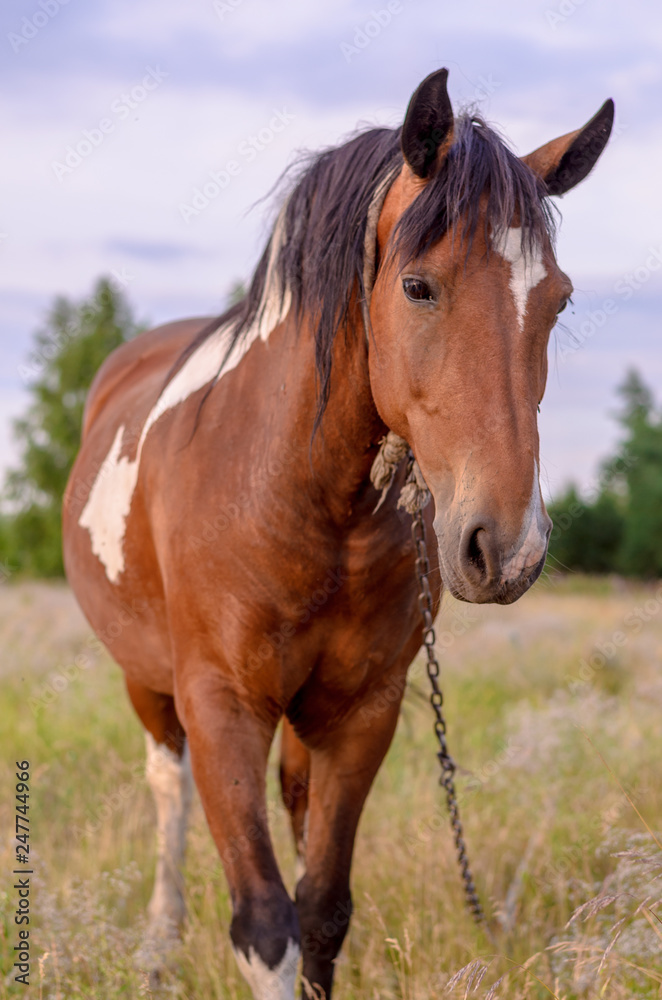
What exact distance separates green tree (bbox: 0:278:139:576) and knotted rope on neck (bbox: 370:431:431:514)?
20572 millimetres

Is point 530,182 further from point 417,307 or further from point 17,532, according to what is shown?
point 17,532

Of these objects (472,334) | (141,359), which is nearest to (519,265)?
(472,334)

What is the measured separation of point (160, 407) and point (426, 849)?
2133 millimetres

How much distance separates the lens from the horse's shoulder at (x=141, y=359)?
4.18m

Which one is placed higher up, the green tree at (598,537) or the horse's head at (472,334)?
the green tree at (598,537)

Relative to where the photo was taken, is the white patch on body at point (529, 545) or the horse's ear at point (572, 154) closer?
the white patch on body at point (529, 545)

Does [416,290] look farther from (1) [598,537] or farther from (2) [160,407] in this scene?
(1) [598,537]

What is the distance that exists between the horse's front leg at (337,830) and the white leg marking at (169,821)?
107 centimetres

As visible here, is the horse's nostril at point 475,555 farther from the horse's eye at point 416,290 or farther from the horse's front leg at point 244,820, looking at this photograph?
the horse's front leg at point 244,820

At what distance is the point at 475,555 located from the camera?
1659 millimetres

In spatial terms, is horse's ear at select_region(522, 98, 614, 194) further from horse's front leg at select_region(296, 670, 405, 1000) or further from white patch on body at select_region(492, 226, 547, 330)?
horse's front leg at select_region(296, 670, 405, 1000)

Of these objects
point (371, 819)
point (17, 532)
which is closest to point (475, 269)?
point (371, 819)

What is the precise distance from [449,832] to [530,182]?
288cm

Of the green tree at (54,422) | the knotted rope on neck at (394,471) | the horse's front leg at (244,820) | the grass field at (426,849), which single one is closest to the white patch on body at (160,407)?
the knotted rope on neck at (394,471)
